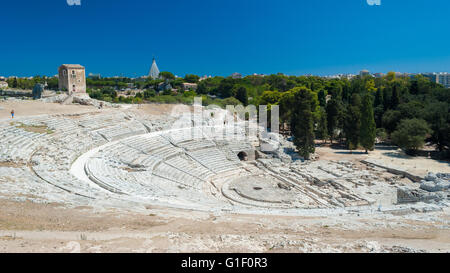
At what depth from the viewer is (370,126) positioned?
30.0 metres

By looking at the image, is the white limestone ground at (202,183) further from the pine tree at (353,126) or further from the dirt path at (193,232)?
the pine tree at (353,126)

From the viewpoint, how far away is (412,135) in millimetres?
28531

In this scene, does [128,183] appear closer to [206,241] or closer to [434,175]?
[206,241]

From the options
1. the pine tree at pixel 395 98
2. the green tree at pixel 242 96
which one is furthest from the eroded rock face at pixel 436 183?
the green tree at pixel 242 96

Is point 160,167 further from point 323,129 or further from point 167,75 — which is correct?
point 167,75

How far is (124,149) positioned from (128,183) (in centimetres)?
719

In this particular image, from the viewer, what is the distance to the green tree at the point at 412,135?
1114 inches

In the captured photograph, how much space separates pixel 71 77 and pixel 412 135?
136 feet

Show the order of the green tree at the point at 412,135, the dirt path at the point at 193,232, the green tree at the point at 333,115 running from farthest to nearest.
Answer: the green tree at the point at 333,115 → the green tree at the point at 412,135 → the dirt path at the point at 193,232

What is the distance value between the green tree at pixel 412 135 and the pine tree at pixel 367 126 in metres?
2.32

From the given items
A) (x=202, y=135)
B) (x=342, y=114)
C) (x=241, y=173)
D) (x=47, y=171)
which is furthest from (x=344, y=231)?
(x=342, y=114)

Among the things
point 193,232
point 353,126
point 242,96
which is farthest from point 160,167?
point 242,96

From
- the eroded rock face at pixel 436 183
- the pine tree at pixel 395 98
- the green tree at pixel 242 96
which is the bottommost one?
the eroded rock face at pixel 436 183

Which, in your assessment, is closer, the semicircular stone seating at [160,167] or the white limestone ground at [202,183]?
the white limestone ground at [202,183]
